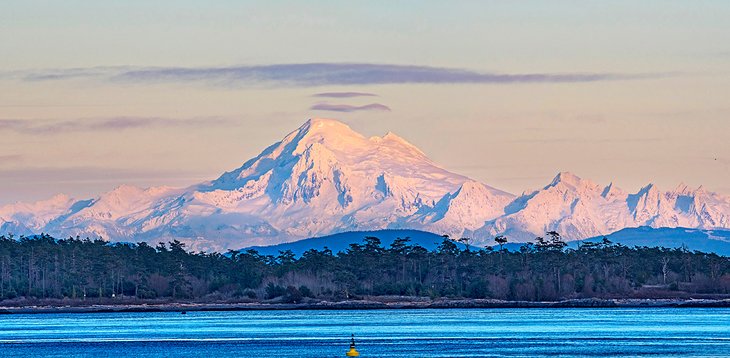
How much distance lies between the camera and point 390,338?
153500 millimetres

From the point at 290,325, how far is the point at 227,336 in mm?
32561

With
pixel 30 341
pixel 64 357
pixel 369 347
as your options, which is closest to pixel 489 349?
pixel 369 347

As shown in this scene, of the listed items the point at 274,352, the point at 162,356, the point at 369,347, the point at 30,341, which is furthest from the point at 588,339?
the point at 30,341

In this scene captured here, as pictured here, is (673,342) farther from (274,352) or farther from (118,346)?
(118,346)

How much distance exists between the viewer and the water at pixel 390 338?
428ft

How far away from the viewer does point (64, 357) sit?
5182 inches

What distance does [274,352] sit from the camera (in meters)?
134

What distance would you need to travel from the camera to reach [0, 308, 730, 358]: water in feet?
428

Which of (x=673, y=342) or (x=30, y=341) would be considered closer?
(x=673, y=342)

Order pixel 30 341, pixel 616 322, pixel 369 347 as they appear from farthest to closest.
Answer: pixel 616 322 → pixel 30 341 → pixel 369 347

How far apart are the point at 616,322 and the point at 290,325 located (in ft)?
131

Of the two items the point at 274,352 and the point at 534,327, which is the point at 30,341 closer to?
the point at 274,352

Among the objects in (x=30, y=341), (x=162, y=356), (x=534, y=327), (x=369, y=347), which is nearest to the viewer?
(x=162, y=356)

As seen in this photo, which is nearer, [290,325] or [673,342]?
[673,342]
